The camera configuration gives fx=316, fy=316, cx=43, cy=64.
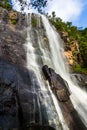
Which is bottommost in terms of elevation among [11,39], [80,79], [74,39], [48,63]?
[80,79]

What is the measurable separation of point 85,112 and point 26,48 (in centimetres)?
740

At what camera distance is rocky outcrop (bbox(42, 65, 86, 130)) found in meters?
19.3

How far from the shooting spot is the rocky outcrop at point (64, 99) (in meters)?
19.3

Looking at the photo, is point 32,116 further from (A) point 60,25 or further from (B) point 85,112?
(A) point 60,25

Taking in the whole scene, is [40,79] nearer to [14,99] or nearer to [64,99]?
[64,99]

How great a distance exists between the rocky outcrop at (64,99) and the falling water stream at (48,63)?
378 millimetres

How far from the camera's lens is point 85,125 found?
19.5 meters

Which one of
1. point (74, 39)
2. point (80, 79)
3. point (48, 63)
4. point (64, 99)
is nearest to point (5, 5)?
point (74, 39)

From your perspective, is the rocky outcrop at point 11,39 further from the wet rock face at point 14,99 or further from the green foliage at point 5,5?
the green foliage at point 5,5

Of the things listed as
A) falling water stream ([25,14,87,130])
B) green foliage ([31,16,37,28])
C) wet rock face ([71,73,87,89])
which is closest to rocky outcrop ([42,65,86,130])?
falling water stream ([25,14,87,130])

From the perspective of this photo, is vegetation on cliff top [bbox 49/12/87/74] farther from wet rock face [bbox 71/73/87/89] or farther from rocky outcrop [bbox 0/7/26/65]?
rocky outcrop [bbox 0/7/26/65]

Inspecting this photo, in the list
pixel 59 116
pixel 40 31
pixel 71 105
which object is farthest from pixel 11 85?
pixel 40 31

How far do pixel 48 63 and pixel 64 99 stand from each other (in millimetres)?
5846

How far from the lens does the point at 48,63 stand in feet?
85.9
